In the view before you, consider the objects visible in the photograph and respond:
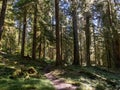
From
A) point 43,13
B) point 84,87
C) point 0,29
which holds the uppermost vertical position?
point 43,13

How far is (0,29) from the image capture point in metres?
22.2

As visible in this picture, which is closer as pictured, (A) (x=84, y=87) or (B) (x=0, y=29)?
(A) (x=84, y=87)

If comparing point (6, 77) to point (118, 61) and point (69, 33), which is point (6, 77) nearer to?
point (118, 61)

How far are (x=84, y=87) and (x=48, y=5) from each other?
15738mm

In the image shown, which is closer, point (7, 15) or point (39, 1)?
point (39, 1)

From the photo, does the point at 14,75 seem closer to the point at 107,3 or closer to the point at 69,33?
the point at 107,3

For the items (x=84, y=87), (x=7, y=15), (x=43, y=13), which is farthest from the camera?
(x=7, y=15)

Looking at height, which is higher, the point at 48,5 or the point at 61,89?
the point at 48,5

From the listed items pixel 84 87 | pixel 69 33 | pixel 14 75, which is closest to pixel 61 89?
pixel 84 87

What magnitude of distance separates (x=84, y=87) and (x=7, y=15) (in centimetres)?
2480

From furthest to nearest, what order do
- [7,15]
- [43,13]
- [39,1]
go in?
[7,15]
[43,13]
[39,1]

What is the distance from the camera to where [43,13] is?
100 feet

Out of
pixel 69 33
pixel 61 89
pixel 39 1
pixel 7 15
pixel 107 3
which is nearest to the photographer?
pixel 61 89

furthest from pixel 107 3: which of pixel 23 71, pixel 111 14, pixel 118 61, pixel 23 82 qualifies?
pixel 23 82
